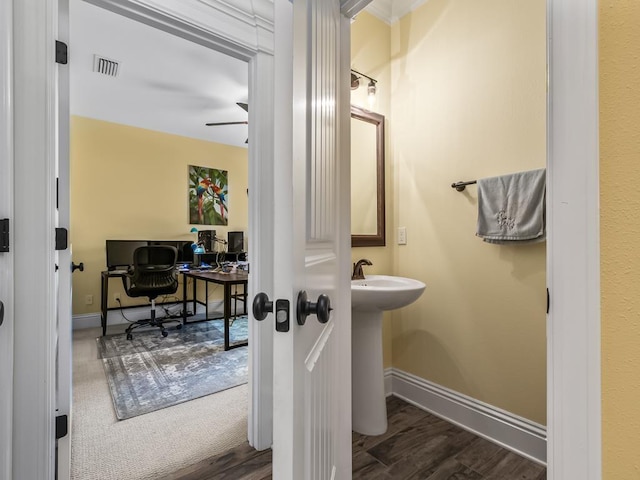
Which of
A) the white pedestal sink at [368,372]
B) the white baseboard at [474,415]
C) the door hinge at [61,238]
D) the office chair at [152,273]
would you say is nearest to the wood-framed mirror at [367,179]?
the white pedestal sink at [368,372]

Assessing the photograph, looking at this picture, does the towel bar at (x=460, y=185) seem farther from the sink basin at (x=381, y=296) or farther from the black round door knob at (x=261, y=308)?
the black round door knob at (x=261, y=308)

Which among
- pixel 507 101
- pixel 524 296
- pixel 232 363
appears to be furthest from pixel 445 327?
pixel 232 363

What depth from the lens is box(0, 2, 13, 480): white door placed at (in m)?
0.97

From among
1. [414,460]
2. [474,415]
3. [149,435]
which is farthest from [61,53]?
[474,415]

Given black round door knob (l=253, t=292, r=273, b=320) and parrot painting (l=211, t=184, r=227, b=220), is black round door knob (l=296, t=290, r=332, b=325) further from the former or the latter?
parrot painting (l=211, t=184, r=227, b=220)

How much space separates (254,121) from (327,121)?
812 millimetres

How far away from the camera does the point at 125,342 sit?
3342 mm

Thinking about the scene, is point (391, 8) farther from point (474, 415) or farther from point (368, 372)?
point (474, 415)

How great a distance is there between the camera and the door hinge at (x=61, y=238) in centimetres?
118

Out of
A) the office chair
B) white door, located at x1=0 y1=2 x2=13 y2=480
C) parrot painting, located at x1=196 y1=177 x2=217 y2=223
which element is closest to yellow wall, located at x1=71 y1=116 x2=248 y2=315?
parrot painting, located at x1=196 y1=177 x2=217 y2=223

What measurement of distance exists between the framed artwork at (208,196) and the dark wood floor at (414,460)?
12.0ft

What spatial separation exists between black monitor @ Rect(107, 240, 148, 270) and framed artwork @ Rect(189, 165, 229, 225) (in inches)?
35.4

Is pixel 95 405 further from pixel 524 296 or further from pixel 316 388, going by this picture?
pixel 524 296

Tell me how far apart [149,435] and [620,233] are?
7.20ft
